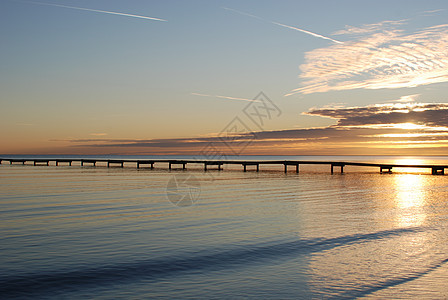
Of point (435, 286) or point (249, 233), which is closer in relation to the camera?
point (435, 286)

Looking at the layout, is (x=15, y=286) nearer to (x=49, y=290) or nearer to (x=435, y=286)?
(x=49, y=290)

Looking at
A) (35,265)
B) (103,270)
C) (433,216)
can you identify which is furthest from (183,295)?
(433,216)

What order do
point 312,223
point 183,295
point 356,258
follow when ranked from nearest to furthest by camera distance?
1. point 183,295
2. point 356,258
3. point 312,223

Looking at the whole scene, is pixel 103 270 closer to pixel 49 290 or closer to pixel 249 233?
pixel 49 290

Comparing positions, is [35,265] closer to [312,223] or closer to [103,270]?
[103,270]

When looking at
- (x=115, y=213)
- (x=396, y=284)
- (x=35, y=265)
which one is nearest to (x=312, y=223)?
(x=396, y=284)

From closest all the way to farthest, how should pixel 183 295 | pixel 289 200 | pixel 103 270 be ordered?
1. pixel 183 295
2. pixel 103 270
3. pixel 289 200

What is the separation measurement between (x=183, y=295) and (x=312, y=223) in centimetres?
1031

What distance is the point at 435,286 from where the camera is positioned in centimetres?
931

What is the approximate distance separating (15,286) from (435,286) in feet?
32.5

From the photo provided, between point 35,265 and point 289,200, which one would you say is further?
point 289,200

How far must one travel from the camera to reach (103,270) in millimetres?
10633

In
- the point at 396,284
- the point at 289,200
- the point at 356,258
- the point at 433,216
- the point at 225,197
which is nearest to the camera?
the point at 396,284

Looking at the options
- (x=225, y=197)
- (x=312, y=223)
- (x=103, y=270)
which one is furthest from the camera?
(x=225, y=197)
